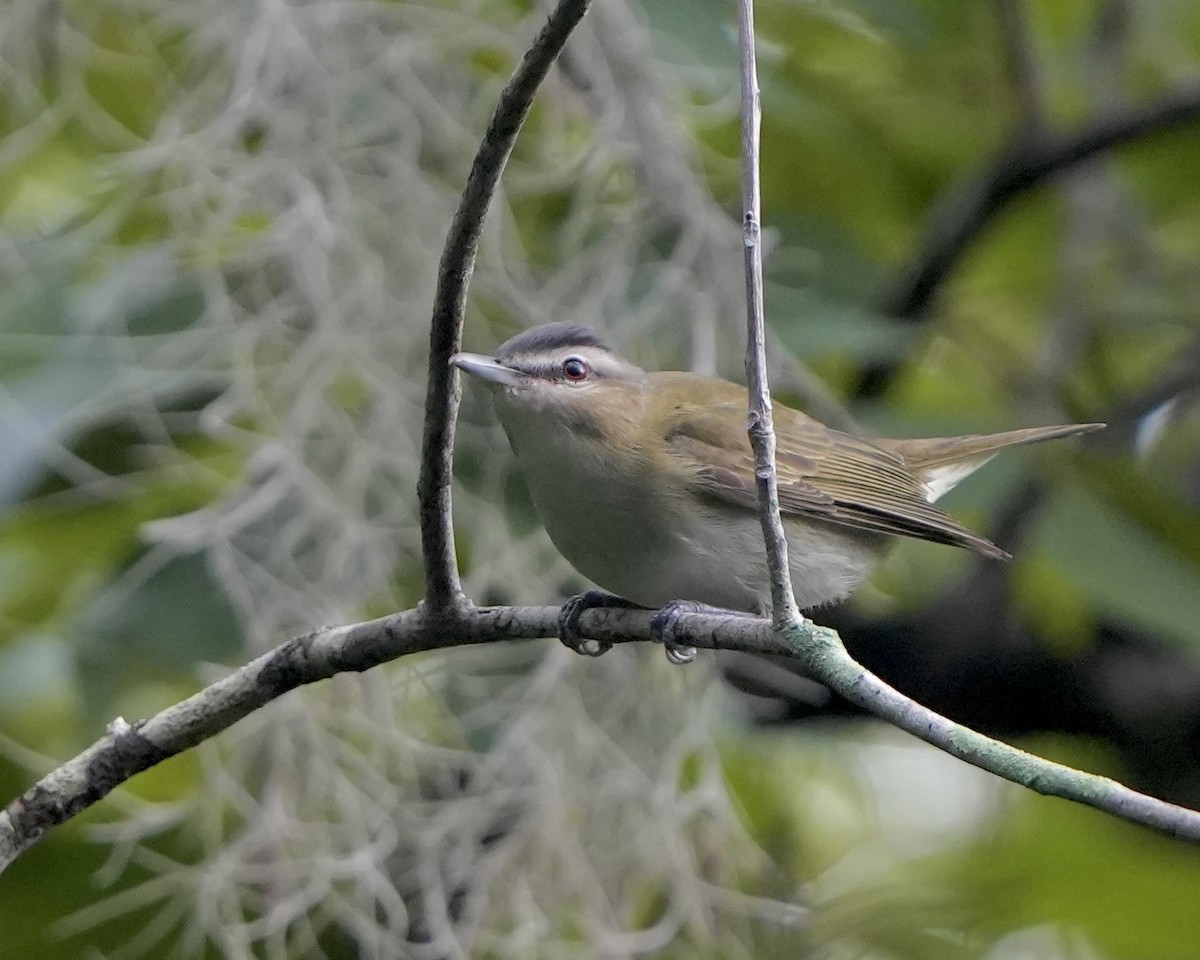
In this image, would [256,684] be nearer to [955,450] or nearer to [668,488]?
[668,488]

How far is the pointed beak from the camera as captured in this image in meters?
3.00

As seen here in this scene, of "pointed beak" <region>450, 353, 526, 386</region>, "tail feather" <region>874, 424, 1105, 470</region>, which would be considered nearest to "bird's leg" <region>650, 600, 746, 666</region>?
"pointed beak" <region>450, 353, 526, 386</region>

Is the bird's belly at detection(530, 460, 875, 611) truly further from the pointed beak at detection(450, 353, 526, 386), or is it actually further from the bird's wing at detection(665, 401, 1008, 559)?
the pointed beak at detection(450, 353, 526, 386)

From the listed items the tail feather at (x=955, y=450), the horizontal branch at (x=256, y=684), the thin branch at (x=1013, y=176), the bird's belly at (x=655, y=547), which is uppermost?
the thin branch at (x=1013, y=176)

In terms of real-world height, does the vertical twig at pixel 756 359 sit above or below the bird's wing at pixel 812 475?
below

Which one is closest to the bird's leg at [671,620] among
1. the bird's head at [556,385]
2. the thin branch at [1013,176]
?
the bird's head at [556,385]

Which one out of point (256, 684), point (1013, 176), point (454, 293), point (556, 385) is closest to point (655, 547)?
point (556, 385)

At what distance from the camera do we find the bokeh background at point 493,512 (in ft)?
11.2

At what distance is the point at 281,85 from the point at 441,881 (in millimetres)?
1903

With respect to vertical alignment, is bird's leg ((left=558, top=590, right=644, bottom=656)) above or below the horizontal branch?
above

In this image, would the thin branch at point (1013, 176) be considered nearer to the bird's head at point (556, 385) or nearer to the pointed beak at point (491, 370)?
the bird's head at point (556, 385)

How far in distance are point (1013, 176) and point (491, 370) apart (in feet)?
6.60

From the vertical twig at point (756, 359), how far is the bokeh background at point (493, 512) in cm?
151

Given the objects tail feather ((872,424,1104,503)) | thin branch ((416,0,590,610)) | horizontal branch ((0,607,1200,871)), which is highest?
tail feather ((872,424,1104,503))
